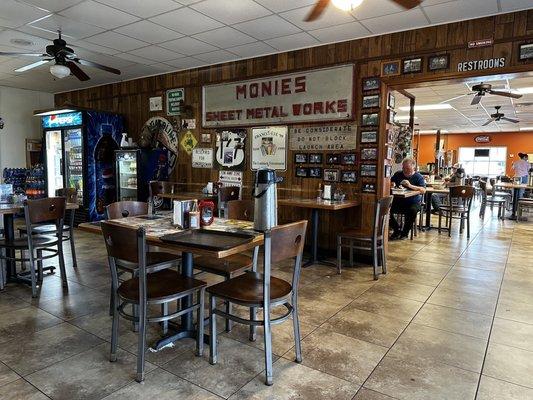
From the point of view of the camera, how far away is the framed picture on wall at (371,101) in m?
4.83

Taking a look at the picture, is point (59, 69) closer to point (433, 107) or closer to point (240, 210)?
point (240, 210)

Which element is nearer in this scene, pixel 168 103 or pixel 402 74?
pixel 402 74

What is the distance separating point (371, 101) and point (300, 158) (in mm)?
1282

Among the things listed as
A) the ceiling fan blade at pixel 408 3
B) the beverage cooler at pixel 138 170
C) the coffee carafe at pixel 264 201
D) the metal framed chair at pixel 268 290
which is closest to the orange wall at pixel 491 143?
the beverage cooler at pixel 138 170

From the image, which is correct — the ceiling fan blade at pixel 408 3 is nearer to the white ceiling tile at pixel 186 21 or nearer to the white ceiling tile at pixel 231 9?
the white ceiling tile at pixel 231 9

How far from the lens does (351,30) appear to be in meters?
4.61

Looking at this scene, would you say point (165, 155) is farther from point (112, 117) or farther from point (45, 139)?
point (45, 139)

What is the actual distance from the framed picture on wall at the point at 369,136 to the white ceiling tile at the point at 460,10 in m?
Answer: 1.43

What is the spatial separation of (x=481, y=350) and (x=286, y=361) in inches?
56.3

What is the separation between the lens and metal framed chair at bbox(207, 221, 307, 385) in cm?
215

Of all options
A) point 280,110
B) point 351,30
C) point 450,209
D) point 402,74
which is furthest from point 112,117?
point 450,209

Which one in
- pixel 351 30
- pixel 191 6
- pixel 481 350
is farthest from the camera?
pixel 351 30

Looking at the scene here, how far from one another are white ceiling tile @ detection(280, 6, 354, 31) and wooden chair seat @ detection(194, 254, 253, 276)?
2.78 m

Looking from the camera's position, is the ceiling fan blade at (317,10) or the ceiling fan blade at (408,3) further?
the ceiling fan blade at (408,3)
